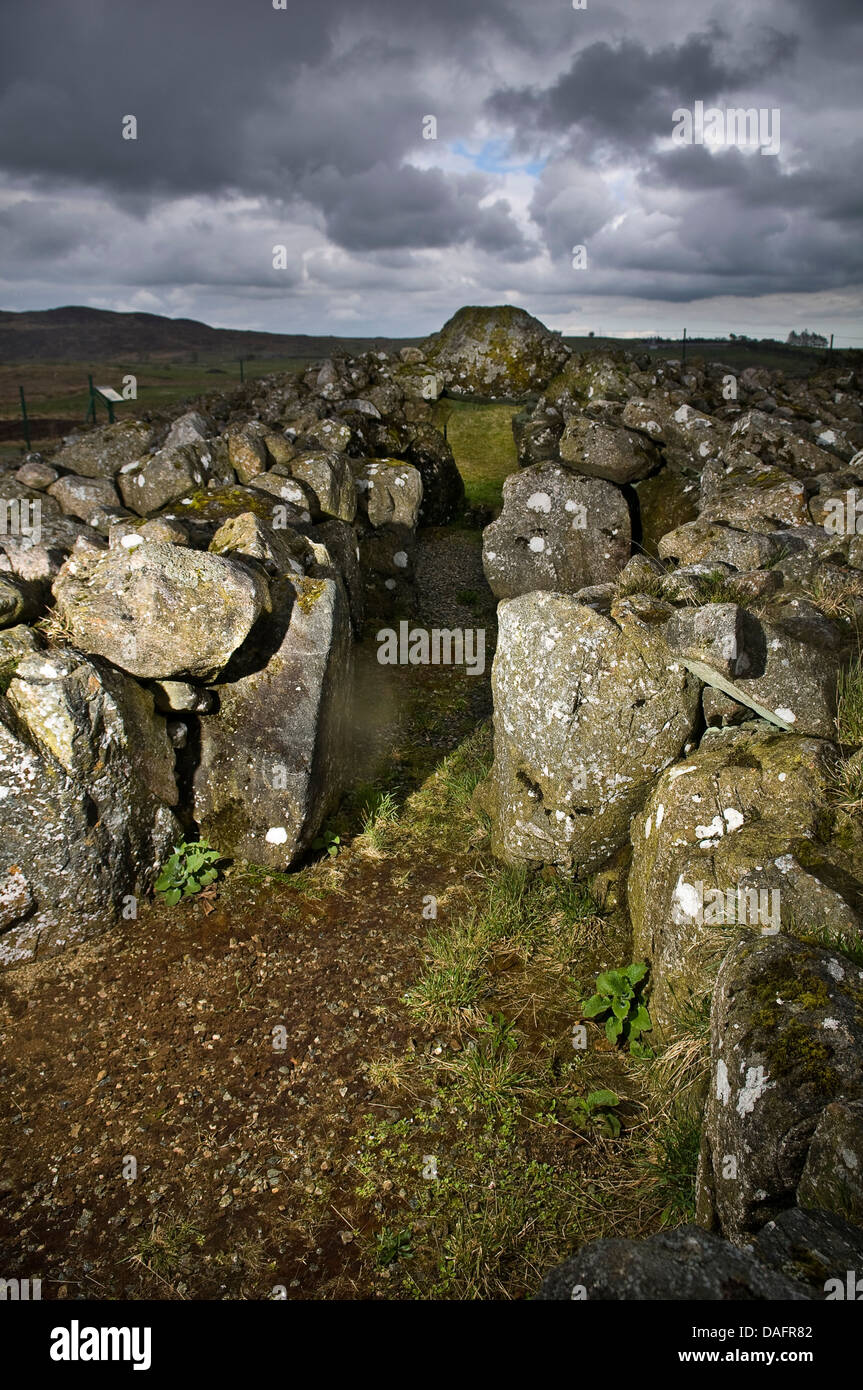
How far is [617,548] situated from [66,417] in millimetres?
32133

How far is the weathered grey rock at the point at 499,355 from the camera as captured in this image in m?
17.6

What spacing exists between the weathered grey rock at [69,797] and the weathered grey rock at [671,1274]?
4.33 meters

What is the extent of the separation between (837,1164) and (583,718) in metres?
3.47

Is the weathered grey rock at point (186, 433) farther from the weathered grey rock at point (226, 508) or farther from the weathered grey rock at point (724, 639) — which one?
A: the weathered grey rock at point (724, 639)

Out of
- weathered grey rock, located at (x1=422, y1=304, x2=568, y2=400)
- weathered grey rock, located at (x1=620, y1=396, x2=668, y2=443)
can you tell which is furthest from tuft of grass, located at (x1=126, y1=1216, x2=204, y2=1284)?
weathered grey rock, located at (x1=422, y1=304, x2=568, y2=400)

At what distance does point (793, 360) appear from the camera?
3944 centimetres

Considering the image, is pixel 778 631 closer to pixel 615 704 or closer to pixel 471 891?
pixel 615 704

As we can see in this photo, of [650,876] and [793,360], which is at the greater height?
[793,360]

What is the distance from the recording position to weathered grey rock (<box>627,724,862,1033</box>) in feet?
13.6

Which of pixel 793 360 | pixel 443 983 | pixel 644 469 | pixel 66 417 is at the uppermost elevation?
pixel 793 360

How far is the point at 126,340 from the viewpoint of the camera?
122m

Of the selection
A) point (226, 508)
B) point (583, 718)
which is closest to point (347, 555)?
point (226, 508)
